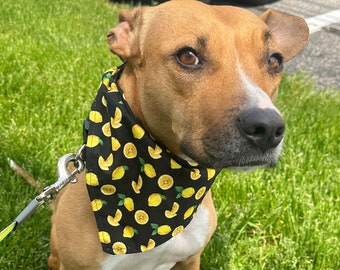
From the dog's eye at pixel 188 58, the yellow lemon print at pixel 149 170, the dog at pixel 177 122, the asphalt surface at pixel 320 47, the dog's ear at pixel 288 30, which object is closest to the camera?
the dog at pixel 177 122

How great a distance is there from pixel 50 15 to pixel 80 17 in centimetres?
47

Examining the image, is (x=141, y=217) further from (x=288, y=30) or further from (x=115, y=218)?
(x=288, y=30)

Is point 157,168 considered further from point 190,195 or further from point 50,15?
point 50,15

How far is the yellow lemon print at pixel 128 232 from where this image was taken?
2.67 meters

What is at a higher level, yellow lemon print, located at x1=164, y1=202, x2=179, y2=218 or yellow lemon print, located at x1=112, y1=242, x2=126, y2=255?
yellow lemon print, located at x1=112, y1=242, x2=126, y2=255

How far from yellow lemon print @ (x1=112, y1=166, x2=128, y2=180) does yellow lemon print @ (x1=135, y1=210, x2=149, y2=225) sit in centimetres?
21

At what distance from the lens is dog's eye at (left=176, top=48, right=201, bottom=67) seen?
7.46 ft

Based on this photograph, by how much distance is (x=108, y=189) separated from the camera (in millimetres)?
2578

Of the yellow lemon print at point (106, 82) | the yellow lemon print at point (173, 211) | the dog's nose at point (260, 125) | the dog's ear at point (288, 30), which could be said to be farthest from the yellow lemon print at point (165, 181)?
the dog's ear at point (288, 30)

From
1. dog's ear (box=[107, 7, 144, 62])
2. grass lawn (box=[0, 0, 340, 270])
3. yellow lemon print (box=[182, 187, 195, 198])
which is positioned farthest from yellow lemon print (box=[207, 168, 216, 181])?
grass lawn (box=[0, 0, 340, 270])

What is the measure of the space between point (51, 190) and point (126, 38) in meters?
0.73

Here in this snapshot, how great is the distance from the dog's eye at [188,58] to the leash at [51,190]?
650mm

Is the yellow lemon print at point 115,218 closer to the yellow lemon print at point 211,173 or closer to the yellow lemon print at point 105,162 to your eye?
the yellow lemon print at point 105,162

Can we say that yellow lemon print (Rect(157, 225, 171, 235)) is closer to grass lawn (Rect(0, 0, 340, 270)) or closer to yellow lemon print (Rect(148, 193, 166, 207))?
yellow lemon print (Rect(148, 193, 166, 207))
